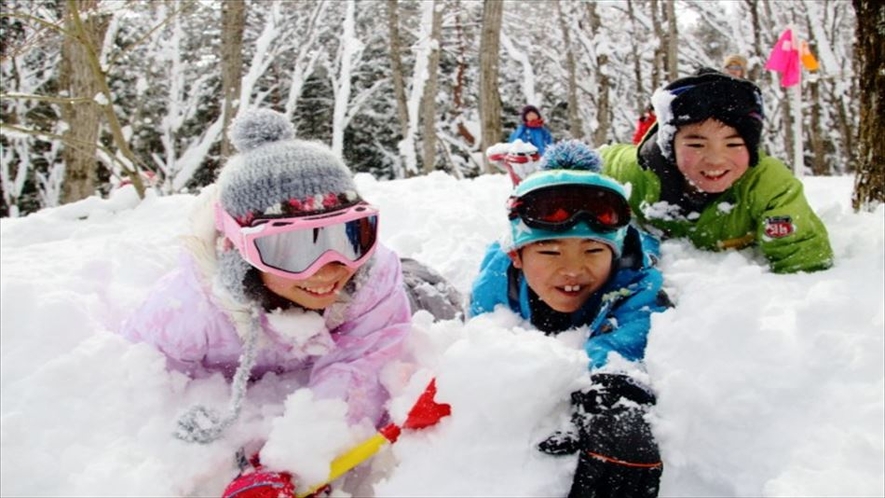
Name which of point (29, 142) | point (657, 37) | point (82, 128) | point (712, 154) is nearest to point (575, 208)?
point (712, 154)

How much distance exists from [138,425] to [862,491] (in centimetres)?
195

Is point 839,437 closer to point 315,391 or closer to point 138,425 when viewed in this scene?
point 315,391

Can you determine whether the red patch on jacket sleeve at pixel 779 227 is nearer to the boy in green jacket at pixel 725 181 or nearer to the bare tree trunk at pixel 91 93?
the boy in green jacket at pixel 725 181

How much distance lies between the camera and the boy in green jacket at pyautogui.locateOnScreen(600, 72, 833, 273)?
2588 millimetres

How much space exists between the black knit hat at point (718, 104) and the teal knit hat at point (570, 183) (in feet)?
2.24

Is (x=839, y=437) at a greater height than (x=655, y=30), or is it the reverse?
(x=655, y=30)

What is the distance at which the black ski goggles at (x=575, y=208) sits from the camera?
206 centimetres

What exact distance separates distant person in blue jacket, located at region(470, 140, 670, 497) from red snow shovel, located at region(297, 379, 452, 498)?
32 centimetres

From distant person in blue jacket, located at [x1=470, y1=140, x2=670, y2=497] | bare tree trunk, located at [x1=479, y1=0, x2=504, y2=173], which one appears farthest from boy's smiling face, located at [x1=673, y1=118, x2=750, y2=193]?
bare tree trunk, located at [x1=479, y1=0, x2=504, y2=173]

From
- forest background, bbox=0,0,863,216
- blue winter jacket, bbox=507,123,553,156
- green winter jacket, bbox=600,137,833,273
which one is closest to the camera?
green winter jacket, bbox=600,137,833,273

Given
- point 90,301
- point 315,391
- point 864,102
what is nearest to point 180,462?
point 315,391

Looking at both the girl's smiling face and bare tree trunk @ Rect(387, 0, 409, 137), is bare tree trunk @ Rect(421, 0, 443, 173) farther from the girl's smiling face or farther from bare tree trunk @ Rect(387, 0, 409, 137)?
the girl's smiling face

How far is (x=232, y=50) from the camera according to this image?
33.7ft

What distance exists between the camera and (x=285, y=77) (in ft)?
61.4
